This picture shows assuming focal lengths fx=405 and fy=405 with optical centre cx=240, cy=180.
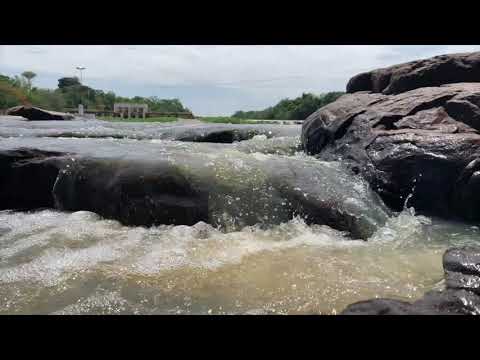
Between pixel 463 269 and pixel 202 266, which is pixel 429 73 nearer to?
pixel 463 269

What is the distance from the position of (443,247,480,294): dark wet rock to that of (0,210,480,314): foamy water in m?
0.25

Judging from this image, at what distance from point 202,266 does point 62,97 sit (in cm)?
4787

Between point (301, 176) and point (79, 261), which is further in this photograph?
point (301, 176)

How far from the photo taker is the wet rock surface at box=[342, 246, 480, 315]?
1.97 m

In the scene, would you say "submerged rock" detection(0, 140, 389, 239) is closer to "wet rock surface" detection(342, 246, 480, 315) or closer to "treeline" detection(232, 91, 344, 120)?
"wet rock surface" detection(342, 246, 480, 315)

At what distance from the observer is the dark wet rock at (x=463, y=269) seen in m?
2.44

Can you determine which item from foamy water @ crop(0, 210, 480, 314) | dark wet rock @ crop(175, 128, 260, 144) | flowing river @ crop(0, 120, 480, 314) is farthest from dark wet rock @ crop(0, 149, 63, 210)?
dark wet rock @ crop(175, 128, 260, 144)
